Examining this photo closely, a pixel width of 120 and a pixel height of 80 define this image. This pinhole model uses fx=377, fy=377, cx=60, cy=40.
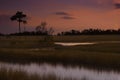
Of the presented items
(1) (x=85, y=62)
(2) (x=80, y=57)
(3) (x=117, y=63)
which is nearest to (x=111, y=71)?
(3) (x=117, y=63)

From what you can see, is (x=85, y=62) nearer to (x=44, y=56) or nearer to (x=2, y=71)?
(x=44, y=56)

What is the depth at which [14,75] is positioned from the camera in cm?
2284

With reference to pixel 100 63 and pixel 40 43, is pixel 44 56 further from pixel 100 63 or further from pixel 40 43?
pixel 40 43

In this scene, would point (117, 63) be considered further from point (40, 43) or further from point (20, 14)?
point (20, 14)

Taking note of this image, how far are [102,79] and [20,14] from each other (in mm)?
140623

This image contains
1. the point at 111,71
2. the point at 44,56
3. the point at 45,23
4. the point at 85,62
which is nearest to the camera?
the point at 111,71

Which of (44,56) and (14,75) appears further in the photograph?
(44,56)

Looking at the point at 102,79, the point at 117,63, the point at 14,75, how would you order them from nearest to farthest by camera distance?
the point at 14,75, the point at 102,79, the point at 117,63

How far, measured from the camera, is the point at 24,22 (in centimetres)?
16125

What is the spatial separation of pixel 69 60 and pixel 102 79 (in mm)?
15473

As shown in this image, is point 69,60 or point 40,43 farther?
point 40,43

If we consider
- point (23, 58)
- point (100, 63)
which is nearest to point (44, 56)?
point (23, 58)

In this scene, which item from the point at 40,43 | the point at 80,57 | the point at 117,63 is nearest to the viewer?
the point at 117,63

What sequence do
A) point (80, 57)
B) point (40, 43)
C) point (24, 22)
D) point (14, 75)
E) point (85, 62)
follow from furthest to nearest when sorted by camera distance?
point (24, 22) → point (40, 43) → point (80, 57) → point (85, 62) → point (14, 75)
